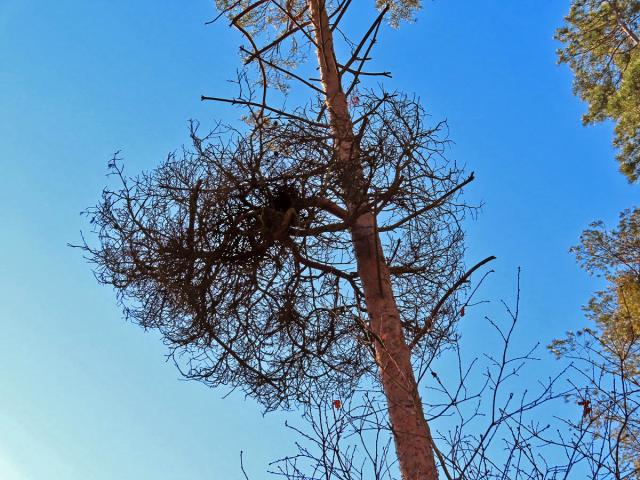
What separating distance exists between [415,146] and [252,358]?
1875mm

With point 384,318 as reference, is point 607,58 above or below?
above

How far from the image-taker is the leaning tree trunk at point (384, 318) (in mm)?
3236

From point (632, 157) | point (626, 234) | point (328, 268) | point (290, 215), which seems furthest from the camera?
point (632, 157)

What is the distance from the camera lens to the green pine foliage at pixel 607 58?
45.3 ft

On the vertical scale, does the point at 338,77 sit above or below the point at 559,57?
below

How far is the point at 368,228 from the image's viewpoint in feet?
14.2

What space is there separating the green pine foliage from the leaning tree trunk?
10.7m

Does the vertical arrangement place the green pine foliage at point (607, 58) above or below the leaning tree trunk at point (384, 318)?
above

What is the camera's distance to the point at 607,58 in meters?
14.7

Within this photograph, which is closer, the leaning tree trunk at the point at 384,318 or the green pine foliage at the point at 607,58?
the leaning tree trunk at the point at 384,318

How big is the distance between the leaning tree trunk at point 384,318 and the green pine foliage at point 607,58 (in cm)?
1071

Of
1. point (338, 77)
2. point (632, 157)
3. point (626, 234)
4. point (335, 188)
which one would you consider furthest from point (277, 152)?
point (632, 157)

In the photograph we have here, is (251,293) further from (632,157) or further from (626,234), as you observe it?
(632,157)

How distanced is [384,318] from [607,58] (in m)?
13.2
